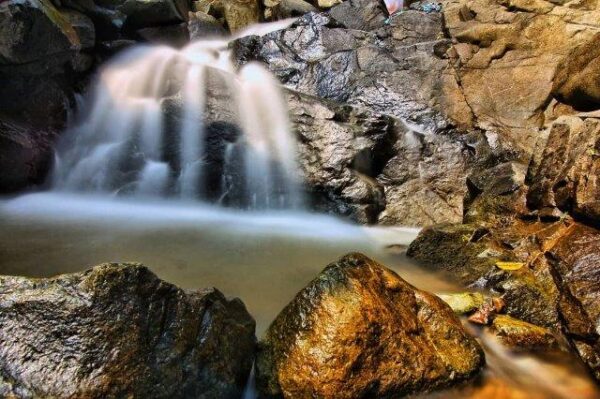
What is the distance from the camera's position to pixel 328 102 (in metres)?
9.16

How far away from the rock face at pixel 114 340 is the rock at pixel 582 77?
6.54 m

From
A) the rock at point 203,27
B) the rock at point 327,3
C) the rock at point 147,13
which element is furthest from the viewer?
the rock at point 327,3

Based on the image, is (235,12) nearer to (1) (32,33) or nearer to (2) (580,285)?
(1) (32,33)

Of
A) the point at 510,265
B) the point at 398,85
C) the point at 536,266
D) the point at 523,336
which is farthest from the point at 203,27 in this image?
the point at 523,336

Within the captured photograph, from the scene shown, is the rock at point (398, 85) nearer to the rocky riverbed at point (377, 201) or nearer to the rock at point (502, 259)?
the rocky riverbed at point (377, 201)

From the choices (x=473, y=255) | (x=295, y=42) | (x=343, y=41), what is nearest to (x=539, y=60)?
(x=343, y=41)

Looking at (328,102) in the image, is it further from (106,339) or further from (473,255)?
(106,339)

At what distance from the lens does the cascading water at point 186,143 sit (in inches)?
328

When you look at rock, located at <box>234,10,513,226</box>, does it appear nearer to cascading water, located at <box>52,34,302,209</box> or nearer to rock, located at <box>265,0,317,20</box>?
cascading water, located at <box>52,34,302,209</box>

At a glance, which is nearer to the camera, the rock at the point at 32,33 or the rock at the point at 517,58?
the rock at the point at 32,33

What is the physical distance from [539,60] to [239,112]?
8357mm

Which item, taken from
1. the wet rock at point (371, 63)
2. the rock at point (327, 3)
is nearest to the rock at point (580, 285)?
the wet rock at point (371, 63)

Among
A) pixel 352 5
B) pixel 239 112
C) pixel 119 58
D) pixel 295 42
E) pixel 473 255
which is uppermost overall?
pixel 352 5

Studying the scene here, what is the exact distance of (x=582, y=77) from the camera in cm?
605
